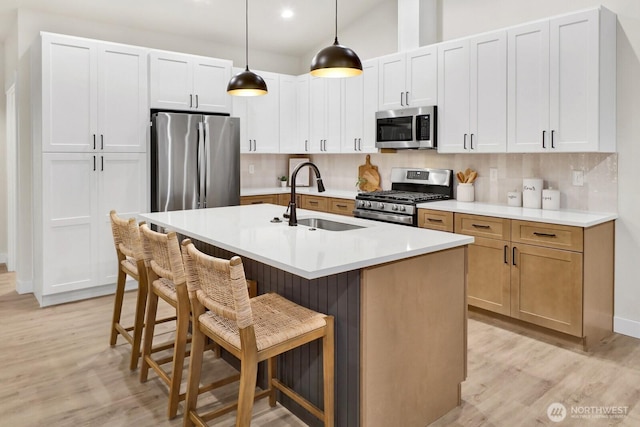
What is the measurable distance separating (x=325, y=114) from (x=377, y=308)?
388 centimetres

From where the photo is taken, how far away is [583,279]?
3.12 m

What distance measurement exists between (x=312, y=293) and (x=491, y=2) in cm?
339

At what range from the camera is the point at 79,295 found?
4.35 m

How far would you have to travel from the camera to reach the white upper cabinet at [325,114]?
5391 millimetres

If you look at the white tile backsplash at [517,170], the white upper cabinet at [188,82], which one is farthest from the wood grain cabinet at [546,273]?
the white upper cabinet at [188,82]

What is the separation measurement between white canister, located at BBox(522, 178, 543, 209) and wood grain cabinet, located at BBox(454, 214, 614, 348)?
475 millimetres

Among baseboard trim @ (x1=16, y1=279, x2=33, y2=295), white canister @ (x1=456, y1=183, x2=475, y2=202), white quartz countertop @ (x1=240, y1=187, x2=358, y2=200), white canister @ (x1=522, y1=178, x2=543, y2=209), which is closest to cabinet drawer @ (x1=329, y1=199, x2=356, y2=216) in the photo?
white quartz countertop @ (x1=240, y1=187, x2=358, y2=200)

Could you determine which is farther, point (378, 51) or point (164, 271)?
point (378, 51)

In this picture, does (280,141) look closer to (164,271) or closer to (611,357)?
(164,271)

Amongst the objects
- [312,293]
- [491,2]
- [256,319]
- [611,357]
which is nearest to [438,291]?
[312,293]

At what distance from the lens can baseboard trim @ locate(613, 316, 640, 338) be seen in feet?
11.2

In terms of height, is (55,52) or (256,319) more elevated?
(55,52)

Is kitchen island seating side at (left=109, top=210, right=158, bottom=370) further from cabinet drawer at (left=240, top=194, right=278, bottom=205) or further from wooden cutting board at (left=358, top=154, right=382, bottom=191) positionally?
wooden cutting board at (left=358, top=154, right=382, bottom=191)

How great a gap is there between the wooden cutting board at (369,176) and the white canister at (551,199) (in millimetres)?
2022
